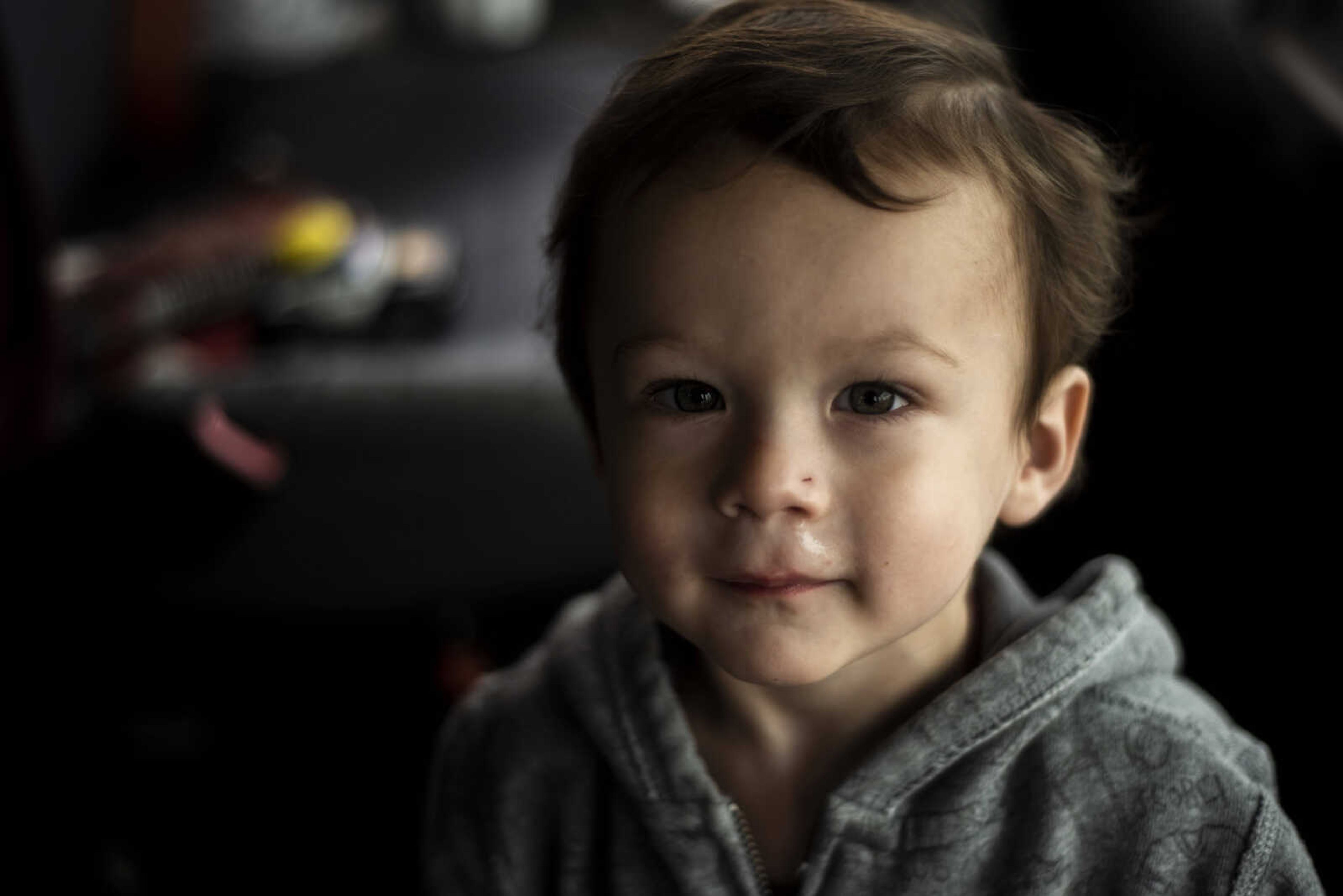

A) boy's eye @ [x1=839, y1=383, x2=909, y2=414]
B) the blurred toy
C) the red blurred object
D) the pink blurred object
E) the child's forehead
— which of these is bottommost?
the red blurred object

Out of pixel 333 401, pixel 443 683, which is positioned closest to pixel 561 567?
pixel 443 683

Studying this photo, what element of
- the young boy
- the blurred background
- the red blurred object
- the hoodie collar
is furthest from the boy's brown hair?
the red blurred object

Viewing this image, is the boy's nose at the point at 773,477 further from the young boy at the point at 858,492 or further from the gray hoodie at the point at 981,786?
the gray hoodie at the point at 981,786

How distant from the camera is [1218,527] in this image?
1.23 m

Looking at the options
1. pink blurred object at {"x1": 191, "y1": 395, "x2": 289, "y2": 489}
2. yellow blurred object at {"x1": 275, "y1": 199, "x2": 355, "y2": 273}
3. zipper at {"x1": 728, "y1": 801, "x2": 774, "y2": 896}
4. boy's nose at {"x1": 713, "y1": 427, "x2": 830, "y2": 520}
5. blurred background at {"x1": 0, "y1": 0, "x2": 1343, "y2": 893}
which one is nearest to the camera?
boy's nose at {"x1": 713, "y1": 427, "x2": 830, "y2": 520}

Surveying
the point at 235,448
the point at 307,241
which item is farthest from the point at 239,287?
the point at 235,448

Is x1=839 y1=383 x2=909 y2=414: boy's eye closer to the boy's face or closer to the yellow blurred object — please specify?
the boy's face

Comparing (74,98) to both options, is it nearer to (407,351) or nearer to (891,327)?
(407,351)

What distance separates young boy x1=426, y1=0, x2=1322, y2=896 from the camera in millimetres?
713

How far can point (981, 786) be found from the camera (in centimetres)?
78

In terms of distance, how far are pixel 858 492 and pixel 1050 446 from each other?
7.6 inches

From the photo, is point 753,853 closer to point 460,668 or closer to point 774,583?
point 774,583

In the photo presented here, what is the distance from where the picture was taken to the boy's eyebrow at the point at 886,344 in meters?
0.71

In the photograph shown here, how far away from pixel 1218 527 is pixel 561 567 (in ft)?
2.60
